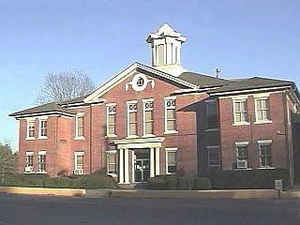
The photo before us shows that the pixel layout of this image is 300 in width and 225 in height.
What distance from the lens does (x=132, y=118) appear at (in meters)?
45.8

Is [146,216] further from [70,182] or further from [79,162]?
[79,162]

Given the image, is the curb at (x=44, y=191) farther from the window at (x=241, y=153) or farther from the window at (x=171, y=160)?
the window at (x=241, y=153)

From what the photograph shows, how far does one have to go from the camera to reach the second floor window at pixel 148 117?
44750 mm

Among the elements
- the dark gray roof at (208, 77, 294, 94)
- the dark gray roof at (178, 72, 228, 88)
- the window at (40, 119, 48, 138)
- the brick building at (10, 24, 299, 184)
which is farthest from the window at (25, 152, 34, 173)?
the dark gray roof at (208, 77, 294, 94)

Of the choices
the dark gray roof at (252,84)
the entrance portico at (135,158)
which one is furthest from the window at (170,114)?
the dark gray roof at (252,84)

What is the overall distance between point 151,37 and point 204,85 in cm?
1033

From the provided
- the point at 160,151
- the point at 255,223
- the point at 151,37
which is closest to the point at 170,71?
the point at 151,37

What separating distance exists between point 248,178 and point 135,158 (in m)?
12.5

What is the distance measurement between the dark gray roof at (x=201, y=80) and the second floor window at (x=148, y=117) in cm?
391

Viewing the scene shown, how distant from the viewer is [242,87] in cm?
3884

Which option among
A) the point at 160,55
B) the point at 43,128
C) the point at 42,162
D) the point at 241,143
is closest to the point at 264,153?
the point at 241,143

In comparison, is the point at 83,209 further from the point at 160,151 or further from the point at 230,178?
the point at 160,151

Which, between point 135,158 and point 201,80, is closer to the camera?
point 135,158

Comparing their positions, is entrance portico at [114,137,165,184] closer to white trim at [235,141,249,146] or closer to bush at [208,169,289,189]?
white trim at [235,141,249,146]
